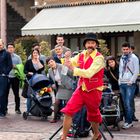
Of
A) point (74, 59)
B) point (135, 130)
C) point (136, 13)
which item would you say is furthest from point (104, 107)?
point (136, 13)

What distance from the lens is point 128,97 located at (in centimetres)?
1116

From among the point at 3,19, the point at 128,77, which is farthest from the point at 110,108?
the point at 3,19

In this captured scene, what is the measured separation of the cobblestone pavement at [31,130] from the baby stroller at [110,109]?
24 centimetres

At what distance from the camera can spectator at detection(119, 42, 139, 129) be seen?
437 inches

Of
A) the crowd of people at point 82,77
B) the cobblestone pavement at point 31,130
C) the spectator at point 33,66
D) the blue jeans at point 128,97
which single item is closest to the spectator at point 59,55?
the crowd of people at point 82,77

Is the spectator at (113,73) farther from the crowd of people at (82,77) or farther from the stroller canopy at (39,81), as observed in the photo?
the stroller canopy at (39,81)

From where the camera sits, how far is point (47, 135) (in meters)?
10.3

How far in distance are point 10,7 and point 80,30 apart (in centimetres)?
859

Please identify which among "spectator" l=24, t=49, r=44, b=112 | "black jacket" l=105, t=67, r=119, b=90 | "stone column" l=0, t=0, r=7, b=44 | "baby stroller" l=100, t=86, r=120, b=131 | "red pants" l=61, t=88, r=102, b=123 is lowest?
"baby stroller" l=100, t=86, r=120, b=131

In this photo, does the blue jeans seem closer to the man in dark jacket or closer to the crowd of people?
the crowd of people

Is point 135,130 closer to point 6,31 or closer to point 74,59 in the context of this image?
point 74,59

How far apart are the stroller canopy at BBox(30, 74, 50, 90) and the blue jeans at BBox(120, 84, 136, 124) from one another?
200 cm

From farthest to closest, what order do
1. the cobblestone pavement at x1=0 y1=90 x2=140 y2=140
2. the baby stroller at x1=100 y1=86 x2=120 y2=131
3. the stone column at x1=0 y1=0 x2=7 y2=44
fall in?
the stone column at x1=0 y1=0 x2=7 y2=44 → the baby stroller at x1=100 y1=86 x2=120 y2=131 → the cobblestone pavement at x1=0 y1=90 x2=140 y2=140

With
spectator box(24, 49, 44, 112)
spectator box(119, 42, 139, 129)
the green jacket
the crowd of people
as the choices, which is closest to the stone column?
the crowd of people
